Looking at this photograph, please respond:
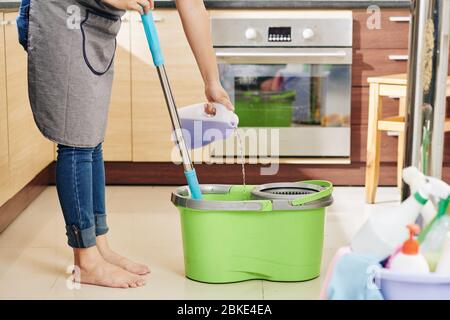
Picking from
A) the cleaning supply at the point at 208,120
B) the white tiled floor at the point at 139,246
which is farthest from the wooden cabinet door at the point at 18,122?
the cleaning supply at the point at 208,120

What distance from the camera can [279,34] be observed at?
133 inches

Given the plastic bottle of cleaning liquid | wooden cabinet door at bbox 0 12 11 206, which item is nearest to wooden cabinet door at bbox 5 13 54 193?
wooden cabinet door at bbox 0 12 11 206

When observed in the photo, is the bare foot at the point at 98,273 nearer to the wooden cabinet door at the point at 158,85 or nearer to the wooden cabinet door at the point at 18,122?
the wooden cabinet door at the point at 18,122

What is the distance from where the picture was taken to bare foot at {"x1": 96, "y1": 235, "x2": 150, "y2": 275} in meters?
2.31

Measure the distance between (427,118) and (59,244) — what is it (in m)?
1.65

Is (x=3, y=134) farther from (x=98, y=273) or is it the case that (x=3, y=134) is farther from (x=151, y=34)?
(x=151, y=34)

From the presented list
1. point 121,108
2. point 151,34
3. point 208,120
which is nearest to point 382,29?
point 121,108

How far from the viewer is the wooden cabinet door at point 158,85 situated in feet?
11.2

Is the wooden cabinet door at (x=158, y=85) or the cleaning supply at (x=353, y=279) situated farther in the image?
the wooden cabinet door at (x=158, y=85)

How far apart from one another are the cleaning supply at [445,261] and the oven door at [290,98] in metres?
2.20

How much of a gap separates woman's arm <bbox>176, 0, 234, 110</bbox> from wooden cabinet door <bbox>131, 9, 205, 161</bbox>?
126 cm

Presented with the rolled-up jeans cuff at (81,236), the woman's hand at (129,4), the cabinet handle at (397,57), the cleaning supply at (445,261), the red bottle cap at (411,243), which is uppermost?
the woman's hand at (129,4)

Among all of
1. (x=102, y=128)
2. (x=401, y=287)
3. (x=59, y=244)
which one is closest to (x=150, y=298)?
(x=102, y=128)

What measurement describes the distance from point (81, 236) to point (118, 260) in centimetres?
20
